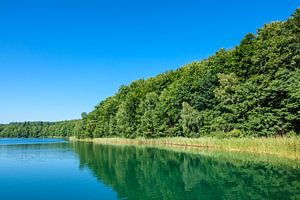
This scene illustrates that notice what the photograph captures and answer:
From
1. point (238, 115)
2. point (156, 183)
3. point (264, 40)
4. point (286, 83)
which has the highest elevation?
point (264, 40)

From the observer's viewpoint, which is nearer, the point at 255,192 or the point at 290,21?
the point at 255,192

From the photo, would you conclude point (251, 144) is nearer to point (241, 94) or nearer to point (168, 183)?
point (241, 94)

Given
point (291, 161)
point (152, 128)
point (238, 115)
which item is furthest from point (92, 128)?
point (291, 161)

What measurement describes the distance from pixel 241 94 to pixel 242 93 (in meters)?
0.31

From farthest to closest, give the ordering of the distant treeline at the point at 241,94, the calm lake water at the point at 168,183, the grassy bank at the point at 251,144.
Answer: the distant treeline at the point at 241,94, the grassy bank at the point at 251,144, the calm lake water at the point at 168,183

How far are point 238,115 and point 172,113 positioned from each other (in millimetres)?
17523

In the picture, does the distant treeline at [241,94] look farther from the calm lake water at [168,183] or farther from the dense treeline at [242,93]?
the calm lake water at [168,183]

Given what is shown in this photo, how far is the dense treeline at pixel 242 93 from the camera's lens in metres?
31.3

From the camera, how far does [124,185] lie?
50.7ft

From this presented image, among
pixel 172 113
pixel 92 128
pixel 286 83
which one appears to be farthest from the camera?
pixel 92 128

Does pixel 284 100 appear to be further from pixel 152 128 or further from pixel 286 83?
pixel 152 128

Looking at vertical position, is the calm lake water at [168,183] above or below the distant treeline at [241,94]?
below

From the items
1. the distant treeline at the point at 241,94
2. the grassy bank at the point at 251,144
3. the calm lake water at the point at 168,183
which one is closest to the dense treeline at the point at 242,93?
the distant treeline at the point at 241,94

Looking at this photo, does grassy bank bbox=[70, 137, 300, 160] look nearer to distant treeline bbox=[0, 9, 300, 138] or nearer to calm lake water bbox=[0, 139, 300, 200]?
distant treeline bbox=[0, 9, 300, 138]
